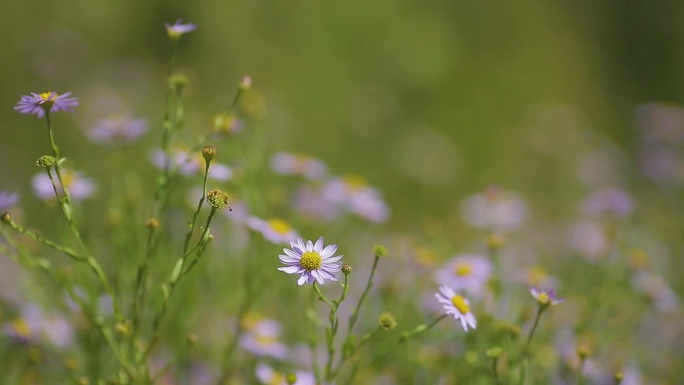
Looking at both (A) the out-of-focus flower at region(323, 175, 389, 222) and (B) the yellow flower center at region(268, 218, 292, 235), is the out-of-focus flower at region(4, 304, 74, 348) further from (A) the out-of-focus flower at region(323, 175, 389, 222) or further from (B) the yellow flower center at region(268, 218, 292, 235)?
(A) the out-of-focus flower at region(323, 175, 389, 222)

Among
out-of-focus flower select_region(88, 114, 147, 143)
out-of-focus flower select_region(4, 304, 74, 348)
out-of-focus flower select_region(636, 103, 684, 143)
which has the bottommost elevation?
out-of-focus flower select_region(4, 304, 74, 348)

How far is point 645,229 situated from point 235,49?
225 cm

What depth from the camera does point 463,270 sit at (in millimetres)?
1601

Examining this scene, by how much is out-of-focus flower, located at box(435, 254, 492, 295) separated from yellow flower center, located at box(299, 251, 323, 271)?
53cm

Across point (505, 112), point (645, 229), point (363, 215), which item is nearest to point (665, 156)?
point (645, 229)

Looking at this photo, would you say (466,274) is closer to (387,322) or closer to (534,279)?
(534,279)

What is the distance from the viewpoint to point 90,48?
369 cm

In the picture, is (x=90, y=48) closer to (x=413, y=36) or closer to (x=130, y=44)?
(x=130, y=44)

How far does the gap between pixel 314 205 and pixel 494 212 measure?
2.09 feet

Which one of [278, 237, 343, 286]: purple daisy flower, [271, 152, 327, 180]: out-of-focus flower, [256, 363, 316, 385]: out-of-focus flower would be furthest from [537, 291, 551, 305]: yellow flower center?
[271, 152, 327, 180]: out-of-focus flower

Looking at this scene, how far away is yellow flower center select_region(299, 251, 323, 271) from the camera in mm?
1060

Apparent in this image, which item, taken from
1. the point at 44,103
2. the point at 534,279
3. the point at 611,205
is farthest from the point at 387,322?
the point at 611,205

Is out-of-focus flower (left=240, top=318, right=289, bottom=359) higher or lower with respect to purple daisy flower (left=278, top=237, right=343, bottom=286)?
higher

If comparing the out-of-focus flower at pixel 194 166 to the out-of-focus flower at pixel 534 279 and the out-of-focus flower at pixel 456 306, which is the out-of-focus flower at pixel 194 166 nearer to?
the out-of-focus flower at pixel 456 306
